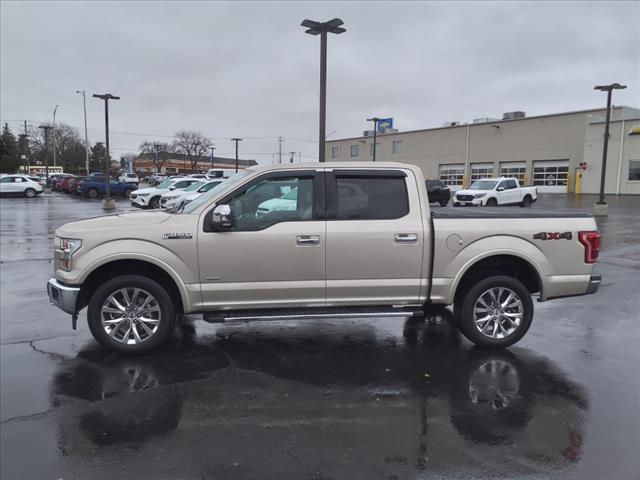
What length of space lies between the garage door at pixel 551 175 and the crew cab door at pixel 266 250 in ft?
158

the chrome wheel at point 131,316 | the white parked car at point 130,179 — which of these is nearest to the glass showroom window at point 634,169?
the white parked car at point 130,179

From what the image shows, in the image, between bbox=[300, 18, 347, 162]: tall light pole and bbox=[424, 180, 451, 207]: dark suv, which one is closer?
bbox=[300, 18, 347, 162]: tall light pole

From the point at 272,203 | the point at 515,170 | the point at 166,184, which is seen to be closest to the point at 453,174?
the point at 515,170

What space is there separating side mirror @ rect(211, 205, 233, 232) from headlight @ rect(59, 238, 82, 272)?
1.35 m

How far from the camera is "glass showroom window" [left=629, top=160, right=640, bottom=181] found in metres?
41.4

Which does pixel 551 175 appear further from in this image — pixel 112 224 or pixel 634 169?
pixel 112 224

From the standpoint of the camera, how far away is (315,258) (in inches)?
207

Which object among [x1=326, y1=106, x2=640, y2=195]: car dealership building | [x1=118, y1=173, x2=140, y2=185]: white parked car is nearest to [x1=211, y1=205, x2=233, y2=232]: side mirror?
[x1=326, y1=106, x2=640, y2=195]: car dealership building

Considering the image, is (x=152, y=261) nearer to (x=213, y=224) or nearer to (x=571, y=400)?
(x=213, y=224)

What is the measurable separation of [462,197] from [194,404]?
27051mm

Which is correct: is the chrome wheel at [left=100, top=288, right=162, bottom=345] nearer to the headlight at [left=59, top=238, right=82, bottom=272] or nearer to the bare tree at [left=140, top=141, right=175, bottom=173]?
the headlight at [left=59, top=238, right=82, bottom=272]

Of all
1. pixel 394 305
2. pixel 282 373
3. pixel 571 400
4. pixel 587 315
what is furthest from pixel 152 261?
pixel 587 315

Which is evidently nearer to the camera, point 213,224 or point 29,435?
point 29,435

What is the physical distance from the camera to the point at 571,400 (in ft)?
14.3
